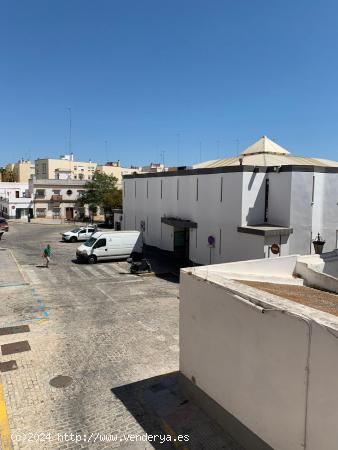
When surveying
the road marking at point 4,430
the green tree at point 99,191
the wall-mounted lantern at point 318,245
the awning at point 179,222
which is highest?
the green tree at point 99,191

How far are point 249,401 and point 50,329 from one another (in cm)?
832

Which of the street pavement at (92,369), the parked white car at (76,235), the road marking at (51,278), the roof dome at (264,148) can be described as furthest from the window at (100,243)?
the roof dome at (264,148)

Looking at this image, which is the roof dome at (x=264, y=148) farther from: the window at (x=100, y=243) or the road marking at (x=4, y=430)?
the road marking at (x=4, y=430)

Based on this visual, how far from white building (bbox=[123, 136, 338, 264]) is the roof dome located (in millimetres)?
1521

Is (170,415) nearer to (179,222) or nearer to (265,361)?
(265,361)

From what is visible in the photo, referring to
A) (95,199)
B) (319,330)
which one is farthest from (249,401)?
(95,199)

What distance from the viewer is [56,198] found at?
58.3 m

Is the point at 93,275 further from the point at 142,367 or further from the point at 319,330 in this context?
the point at 319,330

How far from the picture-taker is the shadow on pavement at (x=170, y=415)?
696cm

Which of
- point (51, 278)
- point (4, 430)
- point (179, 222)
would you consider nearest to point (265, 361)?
point (4, 430)

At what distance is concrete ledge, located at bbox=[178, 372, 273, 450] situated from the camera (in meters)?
6.43

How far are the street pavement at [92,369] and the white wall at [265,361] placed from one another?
3.67 ft

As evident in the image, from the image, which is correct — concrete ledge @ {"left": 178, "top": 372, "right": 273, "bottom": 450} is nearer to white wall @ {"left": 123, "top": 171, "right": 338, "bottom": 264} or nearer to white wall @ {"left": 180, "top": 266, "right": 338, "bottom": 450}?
white wall @ {"left": 180, "top": 266, "right": 338, "bottom": 450}

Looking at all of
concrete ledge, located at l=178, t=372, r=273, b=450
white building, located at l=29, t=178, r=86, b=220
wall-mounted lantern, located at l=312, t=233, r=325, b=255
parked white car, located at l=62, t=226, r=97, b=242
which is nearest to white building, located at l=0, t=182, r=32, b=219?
white building, located at l=29, t=178, r=86, b=220
